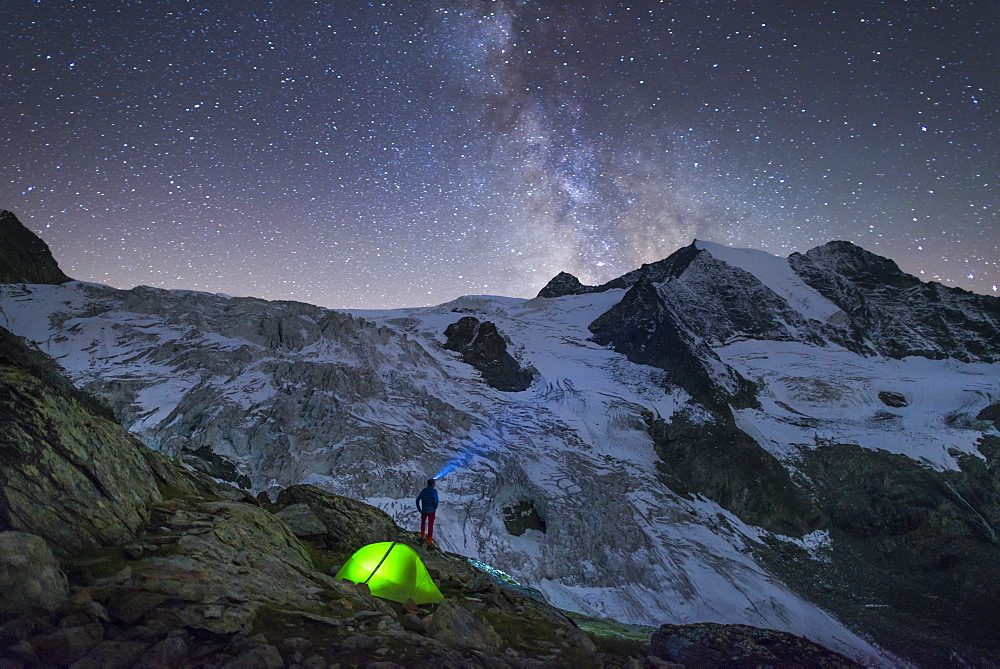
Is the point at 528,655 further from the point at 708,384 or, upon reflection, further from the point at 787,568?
the point at 708,384

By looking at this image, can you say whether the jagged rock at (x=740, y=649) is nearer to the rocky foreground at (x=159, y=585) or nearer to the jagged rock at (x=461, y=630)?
the rocky foreground at (x=159, y=585)

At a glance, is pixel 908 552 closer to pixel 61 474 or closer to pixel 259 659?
pixel 259 659

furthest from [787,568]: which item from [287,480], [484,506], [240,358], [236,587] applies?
[240,358]

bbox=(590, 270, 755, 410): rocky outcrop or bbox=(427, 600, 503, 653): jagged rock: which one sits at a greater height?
bbox=(590, 270, 755, 410): rocky outcrop

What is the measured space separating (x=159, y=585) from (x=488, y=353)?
85080 millimetres

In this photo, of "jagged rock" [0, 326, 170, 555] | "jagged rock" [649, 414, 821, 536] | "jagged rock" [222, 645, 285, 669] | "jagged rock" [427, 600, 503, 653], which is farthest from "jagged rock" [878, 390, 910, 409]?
"jagged rock" [0, 326, 170, 555]

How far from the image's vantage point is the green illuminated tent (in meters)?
10.5

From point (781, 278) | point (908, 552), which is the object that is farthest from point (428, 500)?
point (781, 278)

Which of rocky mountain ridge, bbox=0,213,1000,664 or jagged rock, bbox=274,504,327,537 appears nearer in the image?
jagged rock, bbox=274,504,327,537

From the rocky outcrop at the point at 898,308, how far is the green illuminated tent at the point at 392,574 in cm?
12802

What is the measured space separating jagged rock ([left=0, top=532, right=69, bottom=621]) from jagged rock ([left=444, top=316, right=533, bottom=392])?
2893 inches

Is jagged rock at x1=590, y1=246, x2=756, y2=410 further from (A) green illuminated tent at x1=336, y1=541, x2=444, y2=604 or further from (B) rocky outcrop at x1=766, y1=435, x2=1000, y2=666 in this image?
(A) green illuminated tent at x1=336, y1=541, x2=444, y2=604

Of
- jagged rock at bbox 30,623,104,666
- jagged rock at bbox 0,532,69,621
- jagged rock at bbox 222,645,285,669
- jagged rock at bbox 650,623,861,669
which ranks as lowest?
jagged rock at bbox 650,623,861,669

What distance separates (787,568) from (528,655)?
56136 mm
